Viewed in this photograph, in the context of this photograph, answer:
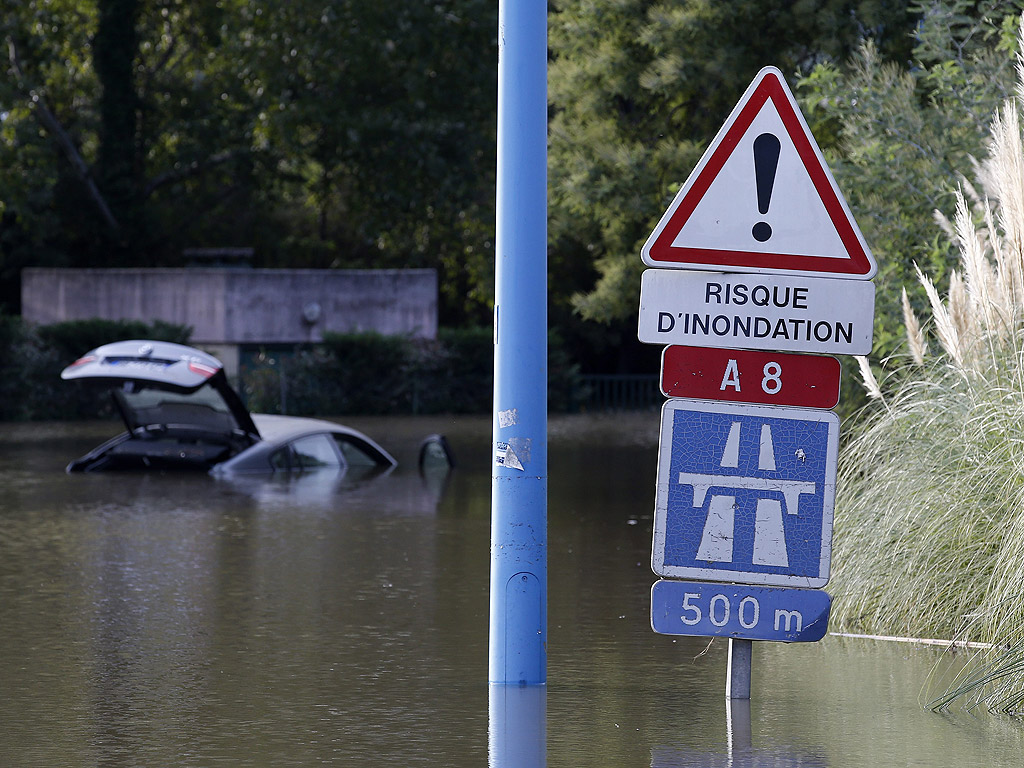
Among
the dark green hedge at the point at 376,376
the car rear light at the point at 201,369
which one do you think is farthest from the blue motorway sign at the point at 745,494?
the dark green hedge at the point at 376,376

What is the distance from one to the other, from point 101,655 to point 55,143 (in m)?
35.8

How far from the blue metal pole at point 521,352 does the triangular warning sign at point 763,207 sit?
74 cm

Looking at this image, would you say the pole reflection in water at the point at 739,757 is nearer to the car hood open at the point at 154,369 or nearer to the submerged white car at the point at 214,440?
the car hood open at the point at 154,369

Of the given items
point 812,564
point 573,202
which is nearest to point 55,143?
point 573,202

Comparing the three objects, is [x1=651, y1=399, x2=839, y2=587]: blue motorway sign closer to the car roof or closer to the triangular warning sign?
the triangular warning sign

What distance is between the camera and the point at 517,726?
6520 millimetres

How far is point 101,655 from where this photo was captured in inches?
324

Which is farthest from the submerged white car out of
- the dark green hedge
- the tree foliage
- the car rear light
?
the tree foliage

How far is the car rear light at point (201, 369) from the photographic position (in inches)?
678

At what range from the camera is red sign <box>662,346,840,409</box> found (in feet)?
21.0

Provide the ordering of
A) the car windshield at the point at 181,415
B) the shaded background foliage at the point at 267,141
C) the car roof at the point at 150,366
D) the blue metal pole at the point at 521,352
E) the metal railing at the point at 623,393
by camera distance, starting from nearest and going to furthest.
Result: the blue metal pole at the point at 521,352 < the car roof at the point at 150,366 < the car windshield at the point at 181,415 < the shaded background foliage at the point at 267,141 < the metal railing at the point at 623,393

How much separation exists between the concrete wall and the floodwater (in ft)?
70.1

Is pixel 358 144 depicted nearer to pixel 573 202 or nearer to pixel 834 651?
pixel 573 202

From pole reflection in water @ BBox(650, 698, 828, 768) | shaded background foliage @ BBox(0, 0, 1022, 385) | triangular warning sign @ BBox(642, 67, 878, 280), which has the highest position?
shaded background foliage @ BBox(0, 0, 1022, 385)
